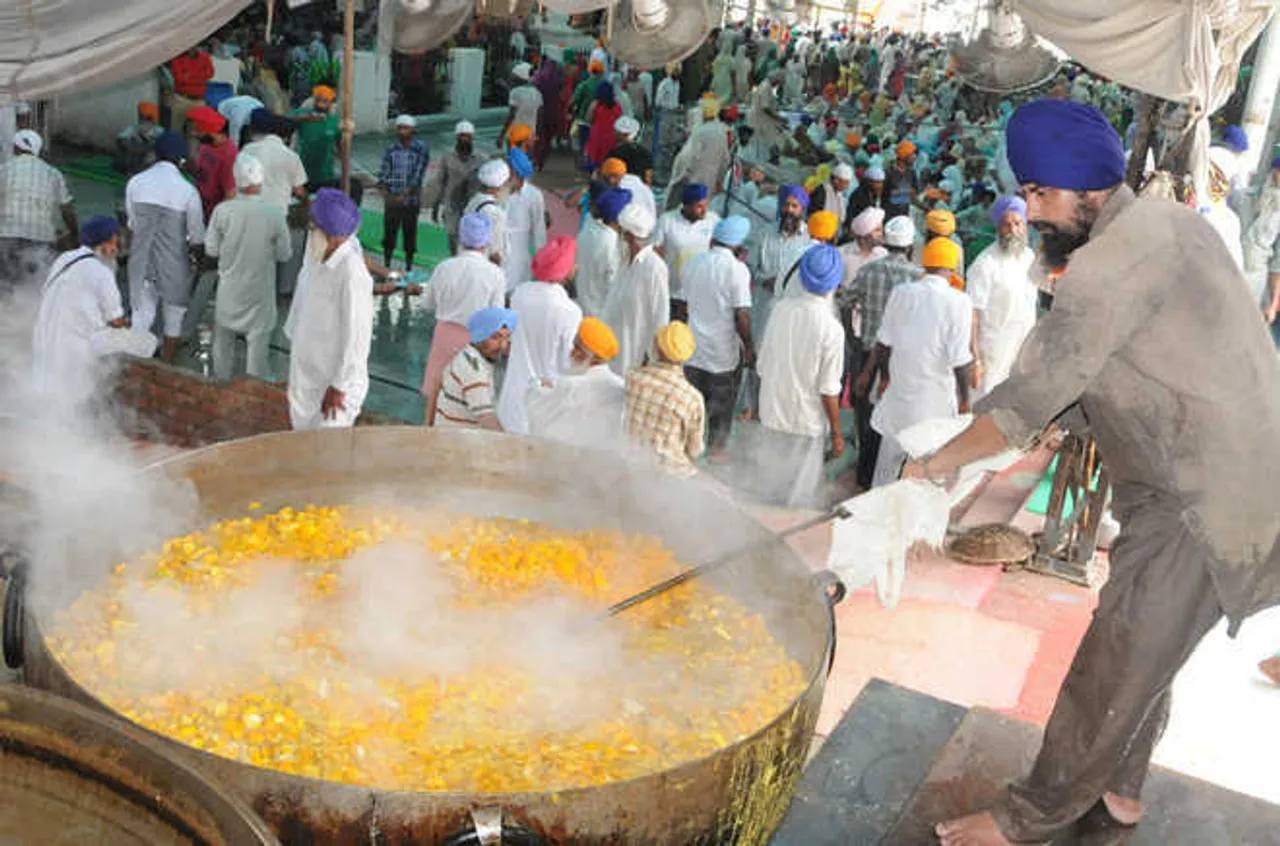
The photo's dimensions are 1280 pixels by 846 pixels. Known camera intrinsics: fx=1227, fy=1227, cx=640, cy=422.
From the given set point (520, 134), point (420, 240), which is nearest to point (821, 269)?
point (520, 134)

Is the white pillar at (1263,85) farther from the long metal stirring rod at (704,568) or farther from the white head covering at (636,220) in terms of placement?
the long metal stirring rod at (704,568)

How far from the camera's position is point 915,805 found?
3951 millimetres

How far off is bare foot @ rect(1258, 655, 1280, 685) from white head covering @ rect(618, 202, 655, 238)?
16.2 feet

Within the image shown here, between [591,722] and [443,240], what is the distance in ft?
36.4

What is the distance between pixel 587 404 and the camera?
6.07 meters

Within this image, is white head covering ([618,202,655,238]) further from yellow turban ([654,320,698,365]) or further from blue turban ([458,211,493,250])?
yellow turban ([654,320,698,365])

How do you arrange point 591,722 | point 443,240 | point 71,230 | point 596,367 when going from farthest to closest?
point 443,240, point 71,230, point 596,367, point 591,722

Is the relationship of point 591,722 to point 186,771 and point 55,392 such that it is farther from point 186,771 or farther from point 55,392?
point 55,392

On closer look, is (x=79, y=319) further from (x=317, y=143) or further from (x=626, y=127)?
(x=626, y=127)

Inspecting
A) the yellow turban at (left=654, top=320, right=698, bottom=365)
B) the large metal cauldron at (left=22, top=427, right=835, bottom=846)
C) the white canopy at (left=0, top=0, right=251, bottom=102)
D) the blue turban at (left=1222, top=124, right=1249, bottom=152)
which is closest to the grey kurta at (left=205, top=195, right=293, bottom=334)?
the yellow turban at (left=654, top=320, right=698, bottom=365)

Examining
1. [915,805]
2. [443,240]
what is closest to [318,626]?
[915,805]

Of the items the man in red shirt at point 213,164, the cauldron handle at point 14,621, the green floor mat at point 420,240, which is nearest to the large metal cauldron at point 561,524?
the cauldron handle at point 14,621

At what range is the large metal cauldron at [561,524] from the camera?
2.64m

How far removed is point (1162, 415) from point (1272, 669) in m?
3.02
